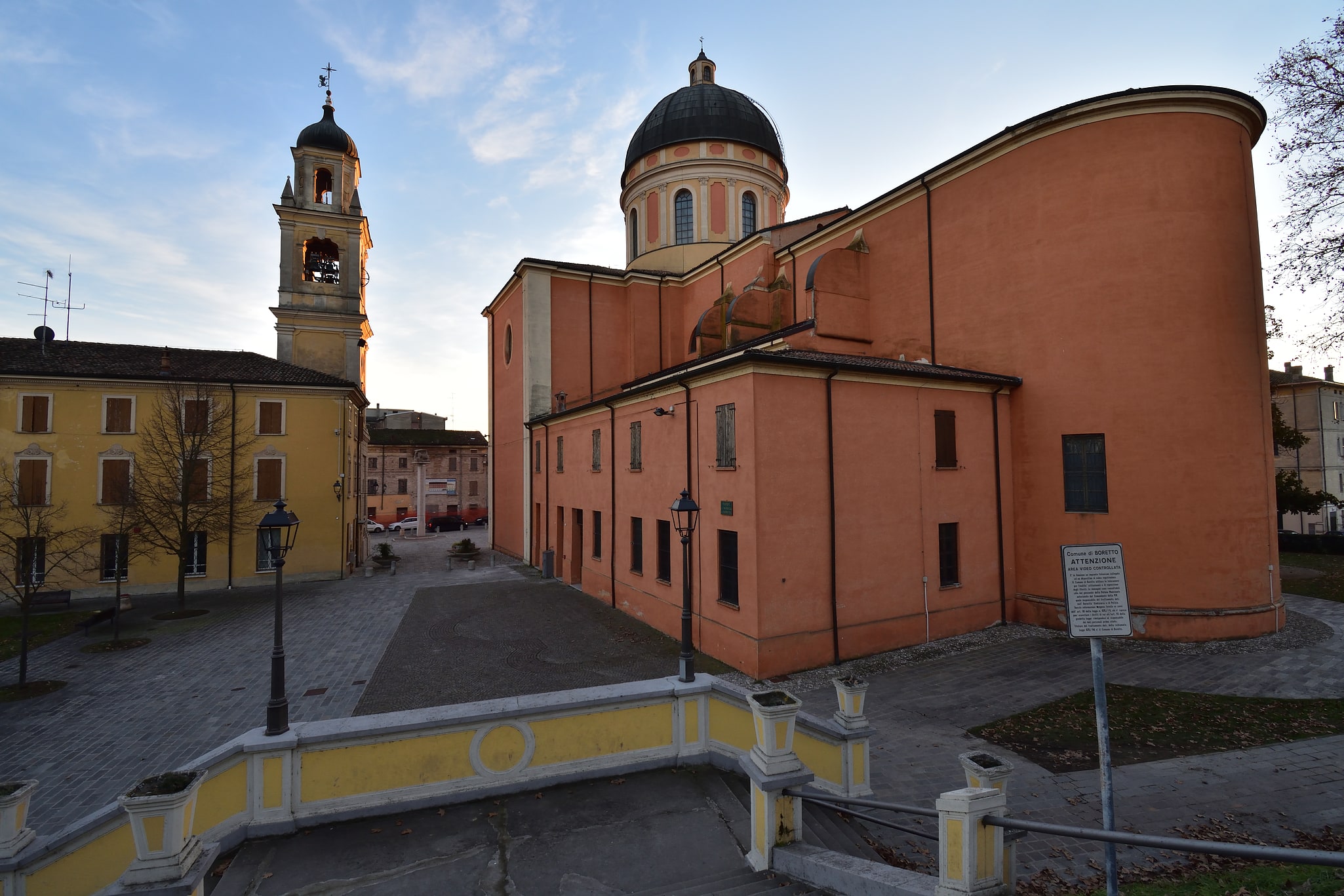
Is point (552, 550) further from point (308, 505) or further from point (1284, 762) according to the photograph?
point (1284, 762)

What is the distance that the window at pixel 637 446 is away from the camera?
15.5m

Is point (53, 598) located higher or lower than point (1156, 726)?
higher

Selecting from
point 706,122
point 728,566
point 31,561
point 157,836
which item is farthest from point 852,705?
point 706,122

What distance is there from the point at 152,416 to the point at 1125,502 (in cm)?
2872

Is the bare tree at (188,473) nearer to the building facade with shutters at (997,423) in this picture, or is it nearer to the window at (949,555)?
the building facade with shutters at (997,423)

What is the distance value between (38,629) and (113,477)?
6090mm

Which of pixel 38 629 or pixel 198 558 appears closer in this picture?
pixel 38 629

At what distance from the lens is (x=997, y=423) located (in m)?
14.6

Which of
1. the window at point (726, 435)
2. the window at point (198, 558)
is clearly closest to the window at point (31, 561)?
the window at point (198, 558)

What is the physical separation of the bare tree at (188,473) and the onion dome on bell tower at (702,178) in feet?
60.9

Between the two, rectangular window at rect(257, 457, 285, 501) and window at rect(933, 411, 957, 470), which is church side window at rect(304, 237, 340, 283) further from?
window at rect(933, 411, 957, 470)

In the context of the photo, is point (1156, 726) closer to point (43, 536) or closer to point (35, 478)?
point (43, 536)

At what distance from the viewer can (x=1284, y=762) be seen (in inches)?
291

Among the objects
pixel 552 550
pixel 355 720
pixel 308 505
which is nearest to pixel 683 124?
pixel 552 550
